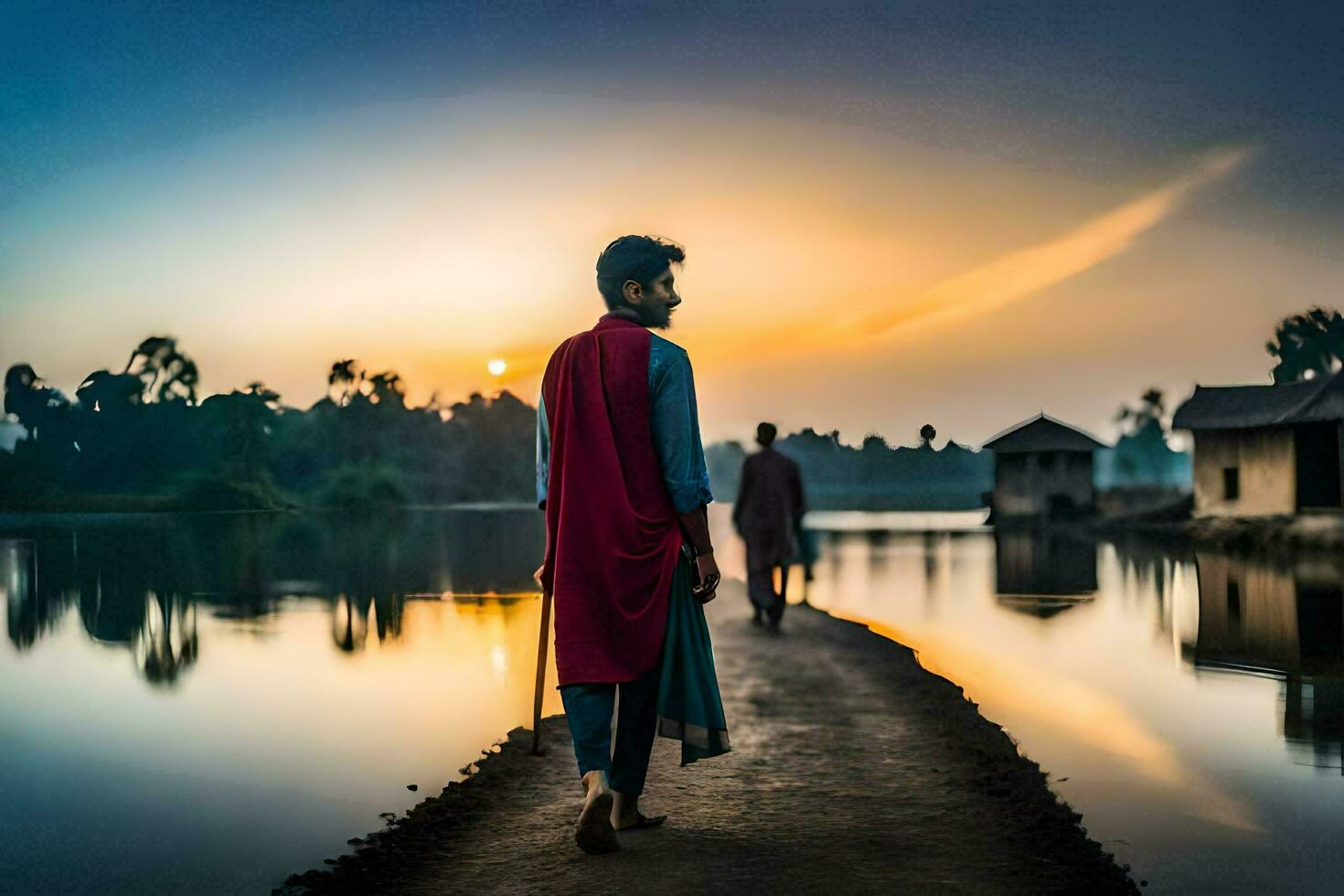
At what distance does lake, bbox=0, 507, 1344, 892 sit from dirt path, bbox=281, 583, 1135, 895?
391 millimetres

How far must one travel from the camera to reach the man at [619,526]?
441 cm

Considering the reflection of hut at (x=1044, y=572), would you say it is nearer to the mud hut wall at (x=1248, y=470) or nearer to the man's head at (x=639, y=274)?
the mud hut wall at (x=1248, y=470)

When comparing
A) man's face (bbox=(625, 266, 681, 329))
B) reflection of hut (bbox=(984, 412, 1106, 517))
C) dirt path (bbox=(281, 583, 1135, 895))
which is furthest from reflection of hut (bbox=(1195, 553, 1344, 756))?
reflection of hut (bbox=(984, 412, 1106, 517))

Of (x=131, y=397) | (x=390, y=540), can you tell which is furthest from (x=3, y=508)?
(x=390, y=540)

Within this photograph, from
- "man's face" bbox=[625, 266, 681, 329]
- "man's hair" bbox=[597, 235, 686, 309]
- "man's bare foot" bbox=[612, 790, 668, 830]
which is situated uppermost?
"man's hair" bbox=[597, 235, 686, 309]

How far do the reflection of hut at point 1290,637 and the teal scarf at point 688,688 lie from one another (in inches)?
166

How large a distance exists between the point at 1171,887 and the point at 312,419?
9986cm

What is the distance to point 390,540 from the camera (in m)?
36.9

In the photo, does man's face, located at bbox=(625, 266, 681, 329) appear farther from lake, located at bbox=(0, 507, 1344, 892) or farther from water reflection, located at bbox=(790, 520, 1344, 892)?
water reflection, located at bbox=(790, 520, 1344, 892)

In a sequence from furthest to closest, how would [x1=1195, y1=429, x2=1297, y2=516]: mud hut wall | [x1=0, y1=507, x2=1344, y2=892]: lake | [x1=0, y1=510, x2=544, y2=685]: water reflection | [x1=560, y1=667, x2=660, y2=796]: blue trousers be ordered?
[x1=1195, y1=429, x2=1297, y2=516]: mud hut wall → [x1=0, y1=510, x2=544, y2=685]: water reflection → [x1=0, y1=507, x2=1344, y2=892]: lake → [x1=560, y1=667, x2=660, y2=796]: blue trousers

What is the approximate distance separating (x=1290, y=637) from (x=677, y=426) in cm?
989

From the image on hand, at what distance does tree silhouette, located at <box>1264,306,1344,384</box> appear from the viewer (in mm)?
69125

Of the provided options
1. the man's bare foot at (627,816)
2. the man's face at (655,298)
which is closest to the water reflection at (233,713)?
the man's bare foot at (627,816)

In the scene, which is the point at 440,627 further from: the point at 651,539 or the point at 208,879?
the point at 651,539
